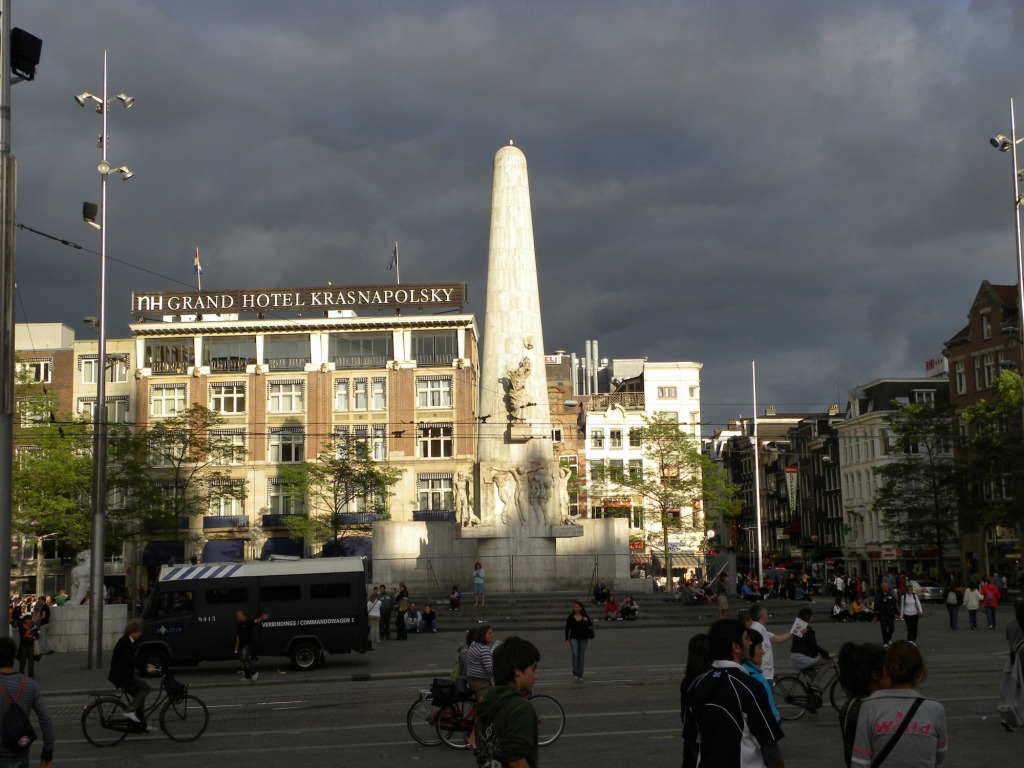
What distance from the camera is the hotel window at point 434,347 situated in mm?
68688

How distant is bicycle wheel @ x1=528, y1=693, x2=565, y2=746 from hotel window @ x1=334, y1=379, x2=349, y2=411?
183 ft

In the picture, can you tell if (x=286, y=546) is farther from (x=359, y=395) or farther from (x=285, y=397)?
(x=359, y=395)

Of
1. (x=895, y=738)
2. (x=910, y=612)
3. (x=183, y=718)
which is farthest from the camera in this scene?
(x=910, y=612)

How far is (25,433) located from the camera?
5497 centimetres

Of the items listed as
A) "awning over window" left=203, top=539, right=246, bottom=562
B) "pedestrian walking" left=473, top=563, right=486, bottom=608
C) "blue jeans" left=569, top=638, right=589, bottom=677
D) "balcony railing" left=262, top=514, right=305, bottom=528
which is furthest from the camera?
"balcony railing" left=262, top=514, right=305, bottom=528

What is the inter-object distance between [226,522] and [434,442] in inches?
478

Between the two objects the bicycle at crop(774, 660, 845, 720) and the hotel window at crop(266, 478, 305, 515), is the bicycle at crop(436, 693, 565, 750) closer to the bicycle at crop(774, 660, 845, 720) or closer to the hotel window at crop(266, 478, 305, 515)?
the bicycle at crop(774, 660, 845, 720)

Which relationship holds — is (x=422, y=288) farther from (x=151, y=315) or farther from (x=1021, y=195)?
(x=1021, y=195)

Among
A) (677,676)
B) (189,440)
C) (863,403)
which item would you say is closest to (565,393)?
(863,403)

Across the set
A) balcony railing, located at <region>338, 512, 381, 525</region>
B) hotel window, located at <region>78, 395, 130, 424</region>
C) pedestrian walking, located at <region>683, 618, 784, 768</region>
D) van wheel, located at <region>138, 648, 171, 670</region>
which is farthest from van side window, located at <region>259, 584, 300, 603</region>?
hotel window, located at <region>78, 395, 130, 424</region>

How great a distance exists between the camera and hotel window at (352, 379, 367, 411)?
68188 millimetres

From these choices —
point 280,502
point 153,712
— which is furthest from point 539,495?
point 153,712

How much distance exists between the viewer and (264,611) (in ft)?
83.5

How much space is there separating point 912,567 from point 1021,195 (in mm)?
42299
